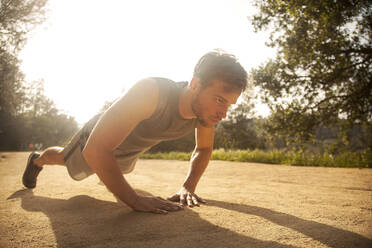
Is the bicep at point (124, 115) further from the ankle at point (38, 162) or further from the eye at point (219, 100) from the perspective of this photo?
the ankle at point (38, 162)

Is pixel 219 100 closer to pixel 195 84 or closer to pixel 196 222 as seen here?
pixel 195 84

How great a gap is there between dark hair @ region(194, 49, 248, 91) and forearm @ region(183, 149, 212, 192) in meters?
0.81

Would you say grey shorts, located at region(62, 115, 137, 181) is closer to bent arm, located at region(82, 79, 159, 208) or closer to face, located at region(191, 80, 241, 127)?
bent arm, located at region(82, 79, 159, 208)

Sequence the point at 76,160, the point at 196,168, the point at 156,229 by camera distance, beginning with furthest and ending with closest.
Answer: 1. the point at 76,160
2. the point at 196,168
3. the point at 156,229

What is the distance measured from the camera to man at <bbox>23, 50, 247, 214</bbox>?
162 centimetres

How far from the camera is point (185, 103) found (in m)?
2.02

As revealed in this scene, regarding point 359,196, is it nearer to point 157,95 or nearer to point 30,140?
point 157,95

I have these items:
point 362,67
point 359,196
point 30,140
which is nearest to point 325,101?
point 362,67

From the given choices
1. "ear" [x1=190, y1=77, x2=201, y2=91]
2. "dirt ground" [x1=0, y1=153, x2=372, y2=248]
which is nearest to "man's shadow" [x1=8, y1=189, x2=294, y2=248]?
"dirt ground" [x1=0, y1=153, x2=372, y2=248]

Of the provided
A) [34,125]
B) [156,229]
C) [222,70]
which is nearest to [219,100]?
[222,70]

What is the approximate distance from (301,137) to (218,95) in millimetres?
5261

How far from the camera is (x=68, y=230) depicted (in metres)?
1.44

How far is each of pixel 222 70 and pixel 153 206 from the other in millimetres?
1122

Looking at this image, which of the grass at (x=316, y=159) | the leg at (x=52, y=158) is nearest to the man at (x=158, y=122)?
the leg at (x=52, y=158)
